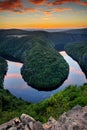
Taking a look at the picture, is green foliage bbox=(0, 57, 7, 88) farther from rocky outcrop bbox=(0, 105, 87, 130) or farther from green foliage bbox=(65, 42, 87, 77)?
rocky outcrop bbox=(0, 105, 87, 130)

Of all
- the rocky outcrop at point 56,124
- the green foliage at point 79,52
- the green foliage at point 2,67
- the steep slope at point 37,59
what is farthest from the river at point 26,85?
the rocky outcrop at point 56,124

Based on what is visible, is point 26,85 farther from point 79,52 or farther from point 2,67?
point 79,52

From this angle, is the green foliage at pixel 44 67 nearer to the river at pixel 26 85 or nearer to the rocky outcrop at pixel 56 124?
the river at pixel 26 85

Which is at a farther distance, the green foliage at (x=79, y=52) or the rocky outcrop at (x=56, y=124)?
the green foliage at (x=79, y=52)

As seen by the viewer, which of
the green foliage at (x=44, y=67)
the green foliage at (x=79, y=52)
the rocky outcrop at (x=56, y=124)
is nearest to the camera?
the rocky outcrop at (x=56, y=124)

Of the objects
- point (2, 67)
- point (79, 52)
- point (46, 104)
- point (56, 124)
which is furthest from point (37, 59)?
point (56, 124)

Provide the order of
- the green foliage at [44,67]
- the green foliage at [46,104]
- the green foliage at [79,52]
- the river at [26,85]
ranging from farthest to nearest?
the green foliage at [79,52] → the green foliage at [44,67] → the river at [26,85] → the green foliage at [46,104]

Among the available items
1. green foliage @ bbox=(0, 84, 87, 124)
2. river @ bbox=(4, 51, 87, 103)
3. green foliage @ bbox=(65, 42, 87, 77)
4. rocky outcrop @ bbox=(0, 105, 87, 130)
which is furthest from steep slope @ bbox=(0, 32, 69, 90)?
rocky outcrop @ bbox=(0, 105, 87, 130)

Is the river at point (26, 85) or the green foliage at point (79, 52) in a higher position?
the green foliage at point (79, 52)

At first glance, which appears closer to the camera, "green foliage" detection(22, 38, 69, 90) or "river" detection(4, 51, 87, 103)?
"river" detection(4, 51, 87, 103)
